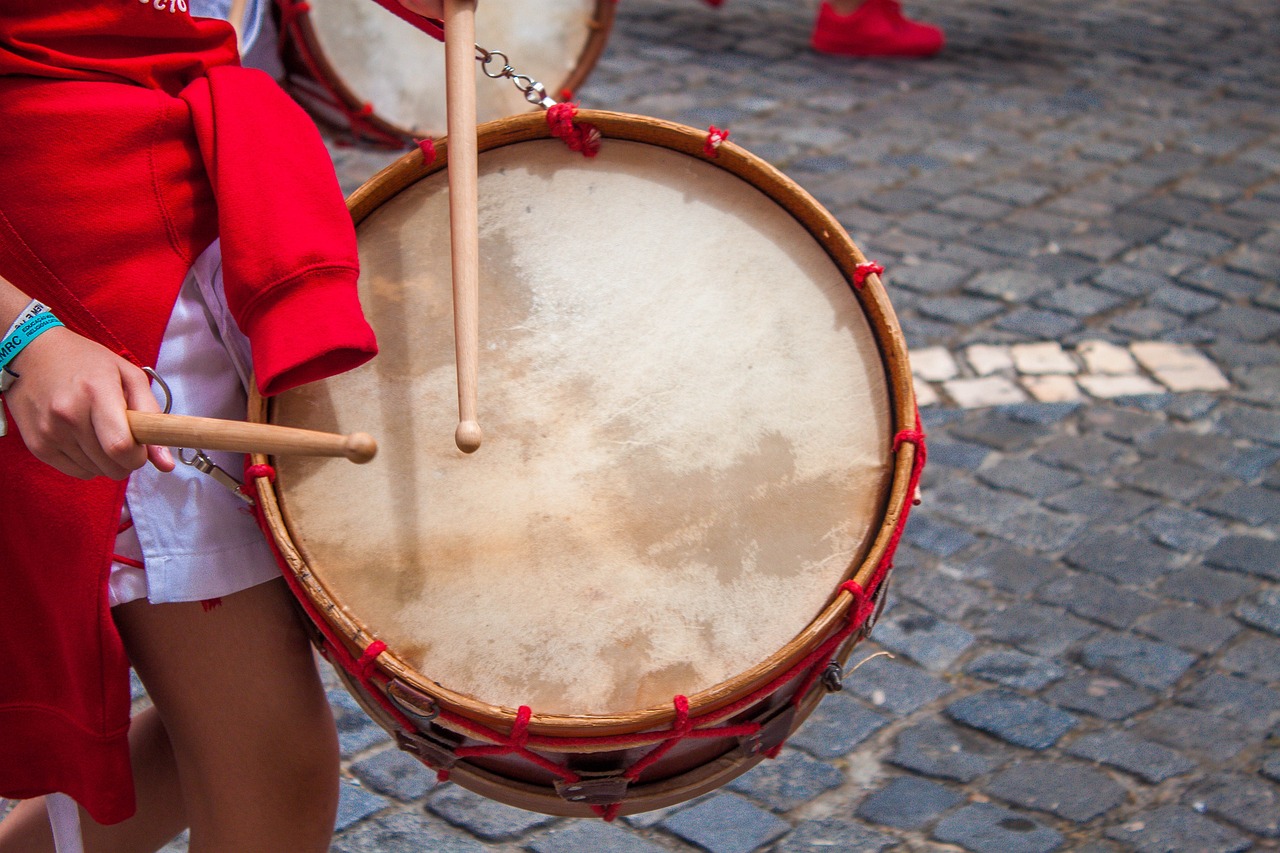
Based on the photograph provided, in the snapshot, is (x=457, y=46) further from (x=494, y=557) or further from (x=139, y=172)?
(x=494, y=557)

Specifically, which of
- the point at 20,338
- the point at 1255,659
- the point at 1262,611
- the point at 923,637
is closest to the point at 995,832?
the point at 923,637

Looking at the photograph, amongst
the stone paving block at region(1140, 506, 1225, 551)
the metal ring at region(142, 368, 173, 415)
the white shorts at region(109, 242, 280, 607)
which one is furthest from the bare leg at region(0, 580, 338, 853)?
the stone paving block at region(1140, 506, 1225, 551)

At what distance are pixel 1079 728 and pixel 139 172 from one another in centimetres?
201

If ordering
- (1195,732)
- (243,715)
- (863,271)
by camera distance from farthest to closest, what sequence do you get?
(1195,732), (863,271), (243,715)

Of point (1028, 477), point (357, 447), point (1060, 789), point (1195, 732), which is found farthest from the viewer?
point (1028, 477)

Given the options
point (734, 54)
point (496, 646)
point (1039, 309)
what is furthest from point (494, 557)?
point (734, 54)

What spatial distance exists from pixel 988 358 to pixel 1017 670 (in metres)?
1.38

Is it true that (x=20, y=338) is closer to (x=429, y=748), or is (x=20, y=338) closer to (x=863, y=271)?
(x=429, y=748)

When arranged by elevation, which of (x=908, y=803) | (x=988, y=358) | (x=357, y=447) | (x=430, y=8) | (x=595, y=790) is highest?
(x=430, y=8)

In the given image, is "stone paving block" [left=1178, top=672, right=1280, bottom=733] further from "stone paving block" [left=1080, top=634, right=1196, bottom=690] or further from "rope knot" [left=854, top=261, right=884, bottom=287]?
"rope knot" [left=854, top=261, right=884, bottom=287]

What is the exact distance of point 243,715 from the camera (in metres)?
1.50

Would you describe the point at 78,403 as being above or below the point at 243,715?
above

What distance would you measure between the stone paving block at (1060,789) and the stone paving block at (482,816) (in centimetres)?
84

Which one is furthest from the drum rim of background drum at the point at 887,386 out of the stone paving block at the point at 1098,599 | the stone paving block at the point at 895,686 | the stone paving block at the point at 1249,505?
the stone paving block at the point at 1249,505
